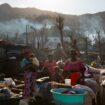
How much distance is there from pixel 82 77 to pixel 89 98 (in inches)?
50.9

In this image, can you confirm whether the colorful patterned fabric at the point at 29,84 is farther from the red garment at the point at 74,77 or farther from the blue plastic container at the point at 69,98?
the blue plastic container at the point at 69,98

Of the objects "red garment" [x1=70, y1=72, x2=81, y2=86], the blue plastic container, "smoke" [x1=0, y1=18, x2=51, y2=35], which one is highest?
"smoke" [x1=0, y1=18, x2=51, y2=35]

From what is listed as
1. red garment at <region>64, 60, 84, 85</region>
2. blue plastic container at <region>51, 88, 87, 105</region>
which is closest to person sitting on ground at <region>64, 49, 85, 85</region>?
red garment at <region>64, 60, 84, 85</region>

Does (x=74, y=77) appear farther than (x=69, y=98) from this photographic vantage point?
Yes

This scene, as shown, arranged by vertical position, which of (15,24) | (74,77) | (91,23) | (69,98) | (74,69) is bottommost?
(69,98)

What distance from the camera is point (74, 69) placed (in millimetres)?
8031

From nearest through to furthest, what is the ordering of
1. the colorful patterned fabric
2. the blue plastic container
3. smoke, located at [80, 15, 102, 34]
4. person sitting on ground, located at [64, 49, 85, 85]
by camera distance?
1. the blue plastic container
2. the colorful patterned fabric
3. person sitting on ground, located at [64, 49, 85, 85]
4. smoke, located at [80, 15, 102, 34]

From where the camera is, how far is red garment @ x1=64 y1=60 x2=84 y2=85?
26.2ft

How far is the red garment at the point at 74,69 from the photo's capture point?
26.2ft

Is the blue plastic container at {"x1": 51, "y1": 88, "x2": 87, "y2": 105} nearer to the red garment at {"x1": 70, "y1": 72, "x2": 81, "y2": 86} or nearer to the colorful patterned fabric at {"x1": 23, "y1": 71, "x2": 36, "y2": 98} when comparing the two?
the colorful patterned fabric at {"x1": 23, "y1": 71, "x2": 36, "y2": 98}

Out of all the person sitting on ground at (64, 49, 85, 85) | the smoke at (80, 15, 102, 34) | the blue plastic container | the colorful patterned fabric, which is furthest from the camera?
the smoke at (80, 15, 102, 34)

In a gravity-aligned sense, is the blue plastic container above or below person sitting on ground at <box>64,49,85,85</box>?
below

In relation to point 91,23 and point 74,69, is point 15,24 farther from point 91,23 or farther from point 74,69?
point 74,69

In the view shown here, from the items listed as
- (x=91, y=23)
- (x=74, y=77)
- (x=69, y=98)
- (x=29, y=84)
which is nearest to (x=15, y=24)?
(x=91, y=23)
